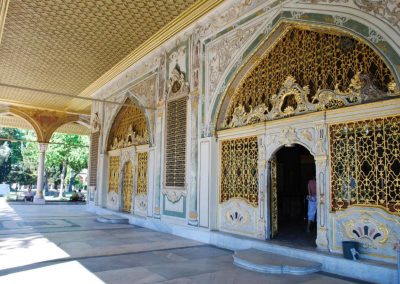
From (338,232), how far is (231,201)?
65.3 inches

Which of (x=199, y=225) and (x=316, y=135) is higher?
(x=316, y=135)

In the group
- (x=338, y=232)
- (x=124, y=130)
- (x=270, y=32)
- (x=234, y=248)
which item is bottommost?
(x=234, y=248)

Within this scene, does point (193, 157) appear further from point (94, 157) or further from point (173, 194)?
point (94, 157)

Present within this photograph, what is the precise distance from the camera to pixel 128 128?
27.4 ft

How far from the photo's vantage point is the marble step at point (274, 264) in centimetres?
332

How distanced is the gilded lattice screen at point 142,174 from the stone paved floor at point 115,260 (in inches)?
61.8

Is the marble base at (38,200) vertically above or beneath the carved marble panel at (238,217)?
beneath

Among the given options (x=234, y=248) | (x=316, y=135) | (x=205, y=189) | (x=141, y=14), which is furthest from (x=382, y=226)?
(x=141, y=14)

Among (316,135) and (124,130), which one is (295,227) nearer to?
(316,135)

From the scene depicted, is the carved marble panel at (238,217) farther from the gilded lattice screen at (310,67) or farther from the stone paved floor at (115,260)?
the gilded lattice screen at (310,67)

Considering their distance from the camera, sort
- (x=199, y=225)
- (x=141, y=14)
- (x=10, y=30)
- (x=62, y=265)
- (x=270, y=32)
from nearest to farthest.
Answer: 1. (x=62, y=265)
2. (x=270, y=32)
3. (x=199, y=225)
4. (x=141, y=14)
5. (x=10, y=30)

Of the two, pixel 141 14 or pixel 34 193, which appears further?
pixel 34 193

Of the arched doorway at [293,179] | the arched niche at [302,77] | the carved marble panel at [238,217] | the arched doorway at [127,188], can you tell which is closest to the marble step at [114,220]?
the arched doorway at [127,188]

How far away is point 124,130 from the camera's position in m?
8.61
